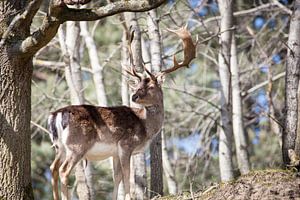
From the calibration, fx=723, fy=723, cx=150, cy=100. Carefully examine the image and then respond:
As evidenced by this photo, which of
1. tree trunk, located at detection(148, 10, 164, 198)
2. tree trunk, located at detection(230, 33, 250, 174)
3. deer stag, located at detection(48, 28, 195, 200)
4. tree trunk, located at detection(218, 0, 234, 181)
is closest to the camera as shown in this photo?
deer stag, located at detection(48, 28, 195, 200)

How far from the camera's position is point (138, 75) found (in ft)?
30.1

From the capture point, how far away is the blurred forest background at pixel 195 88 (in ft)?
45.0

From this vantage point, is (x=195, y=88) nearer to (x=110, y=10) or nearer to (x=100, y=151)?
(x=100, y=151)

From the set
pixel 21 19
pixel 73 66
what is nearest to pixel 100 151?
pixel 21 19

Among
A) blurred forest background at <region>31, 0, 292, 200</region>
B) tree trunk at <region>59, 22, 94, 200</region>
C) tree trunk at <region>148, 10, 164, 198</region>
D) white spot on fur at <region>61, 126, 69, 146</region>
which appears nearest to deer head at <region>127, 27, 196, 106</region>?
tree trunk at <region>148, 10, 164, 198</region>

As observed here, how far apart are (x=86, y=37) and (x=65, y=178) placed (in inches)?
213

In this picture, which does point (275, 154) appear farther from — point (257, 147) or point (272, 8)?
A: point (272, 8)

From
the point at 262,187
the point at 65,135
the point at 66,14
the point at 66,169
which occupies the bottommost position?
the point at 262,187

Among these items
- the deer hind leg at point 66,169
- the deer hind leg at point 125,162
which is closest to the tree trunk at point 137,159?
the deer hind leg at point 125,162

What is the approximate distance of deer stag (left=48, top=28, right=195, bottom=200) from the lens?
8.17 meters

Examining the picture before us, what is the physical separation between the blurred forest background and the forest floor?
5.55 metres

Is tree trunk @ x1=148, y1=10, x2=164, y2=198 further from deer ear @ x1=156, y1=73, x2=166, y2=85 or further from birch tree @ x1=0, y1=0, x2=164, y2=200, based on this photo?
birch tree @ x1=0, y1=0, x2=164, y2=200

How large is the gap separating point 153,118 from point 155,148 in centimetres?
51

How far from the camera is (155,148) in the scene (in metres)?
9.46
